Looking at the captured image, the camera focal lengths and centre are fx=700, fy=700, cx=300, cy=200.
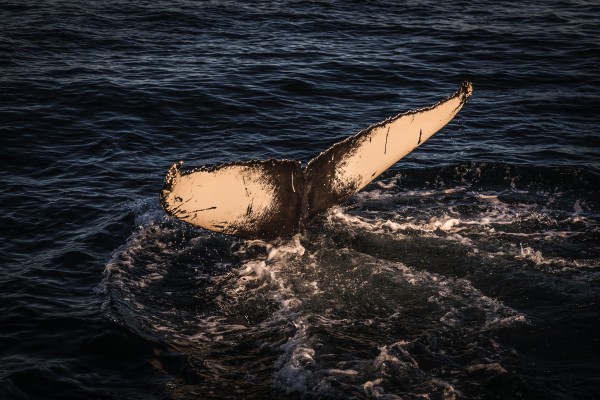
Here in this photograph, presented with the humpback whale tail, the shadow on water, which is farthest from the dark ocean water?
the humpback whale tail

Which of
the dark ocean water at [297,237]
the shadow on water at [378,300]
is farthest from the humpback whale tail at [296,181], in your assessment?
the dark ocean water at [297,237]

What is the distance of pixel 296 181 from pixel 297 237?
0.72m

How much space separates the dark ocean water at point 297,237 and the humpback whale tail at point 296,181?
729 mm

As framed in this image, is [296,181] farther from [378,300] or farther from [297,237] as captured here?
[378,300]

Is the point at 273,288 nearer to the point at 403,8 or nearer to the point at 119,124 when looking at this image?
the point at 119,124

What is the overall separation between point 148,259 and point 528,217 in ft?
14.8

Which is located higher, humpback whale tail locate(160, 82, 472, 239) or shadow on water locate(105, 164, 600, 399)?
humpback whale tail locate(160, 82, 472, 239)

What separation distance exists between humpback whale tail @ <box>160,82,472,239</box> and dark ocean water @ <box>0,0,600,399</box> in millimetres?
729

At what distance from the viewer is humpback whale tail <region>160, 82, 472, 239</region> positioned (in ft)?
19.4

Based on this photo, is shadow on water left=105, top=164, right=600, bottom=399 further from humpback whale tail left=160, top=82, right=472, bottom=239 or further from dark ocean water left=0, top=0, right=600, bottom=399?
humpback whale tail left=160, top=82, right=472, bottom=239

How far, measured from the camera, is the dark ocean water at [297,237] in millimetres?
5824

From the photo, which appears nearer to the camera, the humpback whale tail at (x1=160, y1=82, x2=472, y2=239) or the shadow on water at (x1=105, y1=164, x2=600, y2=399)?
the shadow on water at (x1=105, y1=164, x2=600, y2=399)

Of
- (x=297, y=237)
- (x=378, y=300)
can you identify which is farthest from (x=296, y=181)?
(x=378, y=300)

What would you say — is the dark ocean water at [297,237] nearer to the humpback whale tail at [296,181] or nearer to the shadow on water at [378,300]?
the shadow on water at [378,300]
